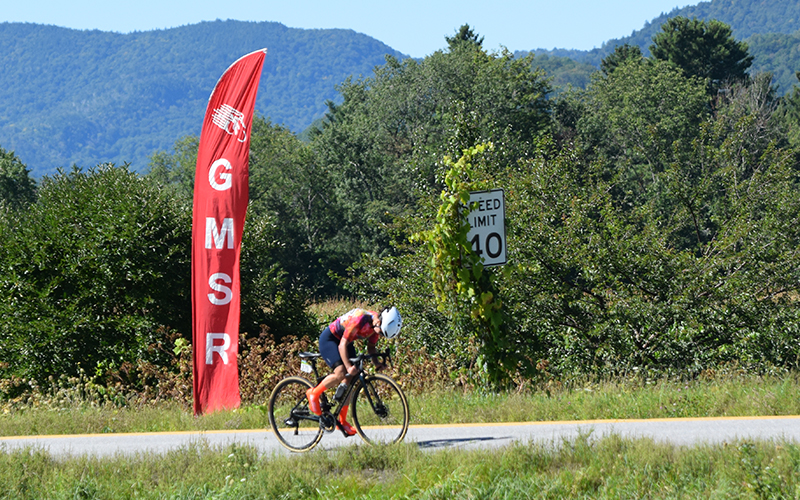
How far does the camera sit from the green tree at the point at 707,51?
62375 millimetres

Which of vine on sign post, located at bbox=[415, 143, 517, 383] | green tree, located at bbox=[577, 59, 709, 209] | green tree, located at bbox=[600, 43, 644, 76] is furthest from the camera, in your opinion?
green tree, located at bbox=[600, 43, 644, 76]

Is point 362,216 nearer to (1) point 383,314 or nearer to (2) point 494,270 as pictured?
(2) point 494,270

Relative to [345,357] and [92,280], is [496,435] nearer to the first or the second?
[345,357]

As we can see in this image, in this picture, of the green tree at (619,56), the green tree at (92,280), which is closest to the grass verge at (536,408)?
the green tree at (92,280)

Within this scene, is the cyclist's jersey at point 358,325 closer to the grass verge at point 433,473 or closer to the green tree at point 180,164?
the grass verge at point 433,473

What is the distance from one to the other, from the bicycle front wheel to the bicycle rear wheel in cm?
53

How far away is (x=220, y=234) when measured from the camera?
37.3ft

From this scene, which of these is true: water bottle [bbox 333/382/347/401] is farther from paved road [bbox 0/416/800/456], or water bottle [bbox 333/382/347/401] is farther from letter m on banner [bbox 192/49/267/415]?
letter m on banner [bbox 192/49/267/415]

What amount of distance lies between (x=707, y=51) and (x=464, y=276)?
61512mm

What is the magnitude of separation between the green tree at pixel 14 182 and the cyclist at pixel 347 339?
48.6 meters

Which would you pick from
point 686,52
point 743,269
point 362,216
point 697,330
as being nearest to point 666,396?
point 697,330

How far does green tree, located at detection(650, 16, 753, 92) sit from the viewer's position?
62375 mm

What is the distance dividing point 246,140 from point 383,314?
18.8ft

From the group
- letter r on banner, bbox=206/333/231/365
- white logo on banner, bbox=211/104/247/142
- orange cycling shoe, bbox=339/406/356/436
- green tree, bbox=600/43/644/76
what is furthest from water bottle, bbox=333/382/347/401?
green tree, bbox=600/43/644/76
